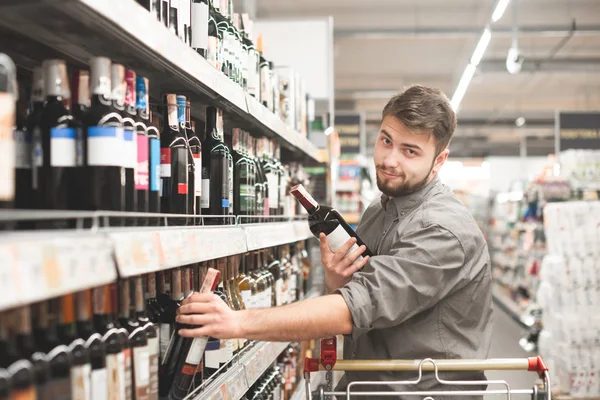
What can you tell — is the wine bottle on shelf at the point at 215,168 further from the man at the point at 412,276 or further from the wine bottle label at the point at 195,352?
the wine bottle label at the point at 195,352

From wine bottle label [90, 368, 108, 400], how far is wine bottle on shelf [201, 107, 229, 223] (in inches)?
43.0

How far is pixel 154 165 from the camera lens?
1.88 m

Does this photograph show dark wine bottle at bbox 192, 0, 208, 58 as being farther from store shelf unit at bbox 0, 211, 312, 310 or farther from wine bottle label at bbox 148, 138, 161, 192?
store shelf unit at bbox 0, 211, 312, 310

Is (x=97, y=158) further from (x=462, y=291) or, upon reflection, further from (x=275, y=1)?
(x=275, y=1)

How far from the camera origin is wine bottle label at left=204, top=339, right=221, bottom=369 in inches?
95.7

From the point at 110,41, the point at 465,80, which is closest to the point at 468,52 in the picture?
the point at 465,80

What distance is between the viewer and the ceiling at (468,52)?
1241 cm

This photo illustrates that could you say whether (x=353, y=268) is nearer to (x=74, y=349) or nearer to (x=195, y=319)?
(x=195, y=319)

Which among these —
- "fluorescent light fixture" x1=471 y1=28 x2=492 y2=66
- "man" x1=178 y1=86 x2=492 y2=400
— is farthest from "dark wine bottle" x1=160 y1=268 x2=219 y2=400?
"fluorescent light fixture" x1=471 y1=28 x2=492 y2=66

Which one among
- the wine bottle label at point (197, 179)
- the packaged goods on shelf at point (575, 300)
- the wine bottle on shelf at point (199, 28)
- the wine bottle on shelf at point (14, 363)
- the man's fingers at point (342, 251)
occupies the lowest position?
the packaged goods on shelf at point (575, 300)

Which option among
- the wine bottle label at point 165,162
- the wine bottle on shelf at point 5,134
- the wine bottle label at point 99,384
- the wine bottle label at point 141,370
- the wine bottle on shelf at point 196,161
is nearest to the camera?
the wine bottle on shelf at point 5,134

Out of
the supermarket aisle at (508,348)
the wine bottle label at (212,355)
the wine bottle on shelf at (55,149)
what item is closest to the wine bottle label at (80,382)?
the wine bottle on shelf at (55,149)

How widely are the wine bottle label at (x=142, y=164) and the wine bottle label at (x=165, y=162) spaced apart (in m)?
0.26

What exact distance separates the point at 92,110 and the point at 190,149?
25.8 inches
